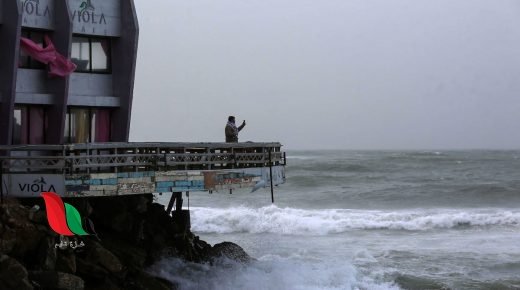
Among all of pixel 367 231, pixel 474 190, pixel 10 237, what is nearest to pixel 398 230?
pixel 367 231

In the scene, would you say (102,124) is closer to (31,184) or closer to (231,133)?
(231,133)

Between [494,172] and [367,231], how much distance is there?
147 feet

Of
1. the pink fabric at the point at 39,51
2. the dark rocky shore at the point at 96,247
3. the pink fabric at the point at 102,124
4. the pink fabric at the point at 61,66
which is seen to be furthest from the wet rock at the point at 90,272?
the pink fabric at the point at 102,124

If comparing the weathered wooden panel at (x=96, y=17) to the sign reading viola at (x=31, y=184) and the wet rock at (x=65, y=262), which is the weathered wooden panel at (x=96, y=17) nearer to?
the sign reading viola at (x=31, y=184)

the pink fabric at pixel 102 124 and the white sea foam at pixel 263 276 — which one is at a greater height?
the pink fabric at pixel 102 124

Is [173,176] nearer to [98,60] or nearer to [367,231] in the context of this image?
[98,60]

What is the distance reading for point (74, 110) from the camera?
25.1 m

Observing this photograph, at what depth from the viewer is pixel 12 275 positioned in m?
15.7

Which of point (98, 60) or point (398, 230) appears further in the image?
point (398, 230)

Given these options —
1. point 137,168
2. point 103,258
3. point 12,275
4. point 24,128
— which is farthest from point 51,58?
point 12,275

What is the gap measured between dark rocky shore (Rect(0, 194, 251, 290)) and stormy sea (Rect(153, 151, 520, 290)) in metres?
1.12

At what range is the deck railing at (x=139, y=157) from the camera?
1884cm

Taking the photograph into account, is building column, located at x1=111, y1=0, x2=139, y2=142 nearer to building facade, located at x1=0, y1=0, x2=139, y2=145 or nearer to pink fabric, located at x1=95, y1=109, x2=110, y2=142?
building facade, located at x1=0, y1=0, x2=139, y2=145

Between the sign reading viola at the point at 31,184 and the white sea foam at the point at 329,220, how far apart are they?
22475 millimetres
